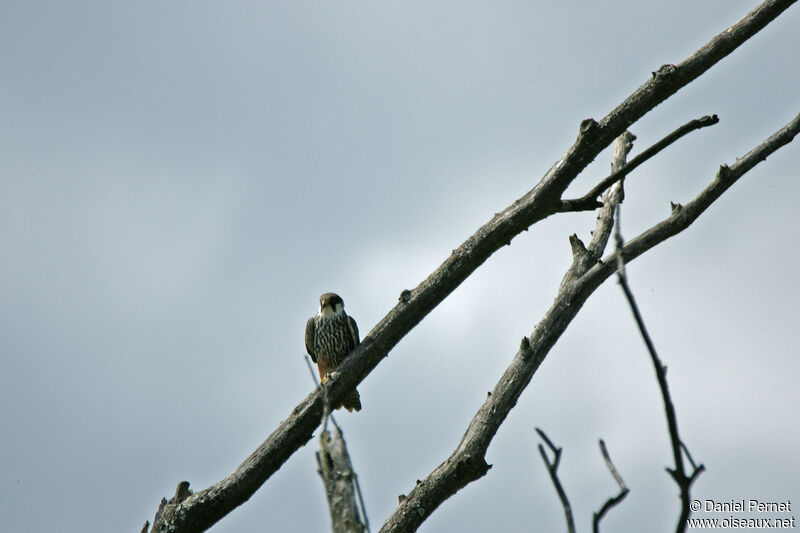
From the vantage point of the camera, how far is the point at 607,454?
2.05m

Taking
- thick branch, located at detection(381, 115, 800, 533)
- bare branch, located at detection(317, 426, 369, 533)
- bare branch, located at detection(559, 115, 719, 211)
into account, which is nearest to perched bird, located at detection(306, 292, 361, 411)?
thick branch, located at detection(381, 115, 800, 533)

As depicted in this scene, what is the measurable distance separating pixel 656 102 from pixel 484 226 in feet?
4.08

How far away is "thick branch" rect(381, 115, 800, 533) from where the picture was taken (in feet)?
14.4

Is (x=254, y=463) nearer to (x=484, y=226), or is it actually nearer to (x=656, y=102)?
(x=484, y=226)

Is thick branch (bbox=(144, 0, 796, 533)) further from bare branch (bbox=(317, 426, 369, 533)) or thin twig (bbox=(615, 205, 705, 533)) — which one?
thin twig (bbox=(615, 205, 705, 533))

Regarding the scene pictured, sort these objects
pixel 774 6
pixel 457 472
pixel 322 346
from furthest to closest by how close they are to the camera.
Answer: pixel 322 346 → pixel 774 6 → pixel 457 472

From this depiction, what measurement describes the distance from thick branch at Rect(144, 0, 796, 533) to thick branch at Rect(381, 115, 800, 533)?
0.47ft

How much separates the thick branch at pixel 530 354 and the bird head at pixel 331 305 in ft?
9.86

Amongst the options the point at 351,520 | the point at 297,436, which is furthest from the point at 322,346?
the point at 351,520

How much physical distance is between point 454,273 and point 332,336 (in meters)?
3.39

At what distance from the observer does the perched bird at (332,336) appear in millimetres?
7922

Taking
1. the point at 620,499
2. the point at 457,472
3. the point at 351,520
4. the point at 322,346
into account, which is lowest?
the point at 620,499

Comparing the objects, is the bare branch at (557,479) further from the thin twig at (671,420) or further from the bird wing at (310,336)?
the bird wing at (310,336)

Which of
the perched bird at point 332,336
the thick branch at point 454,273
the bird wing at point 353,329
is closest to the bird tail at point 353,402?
the perched bird at point 332,336
